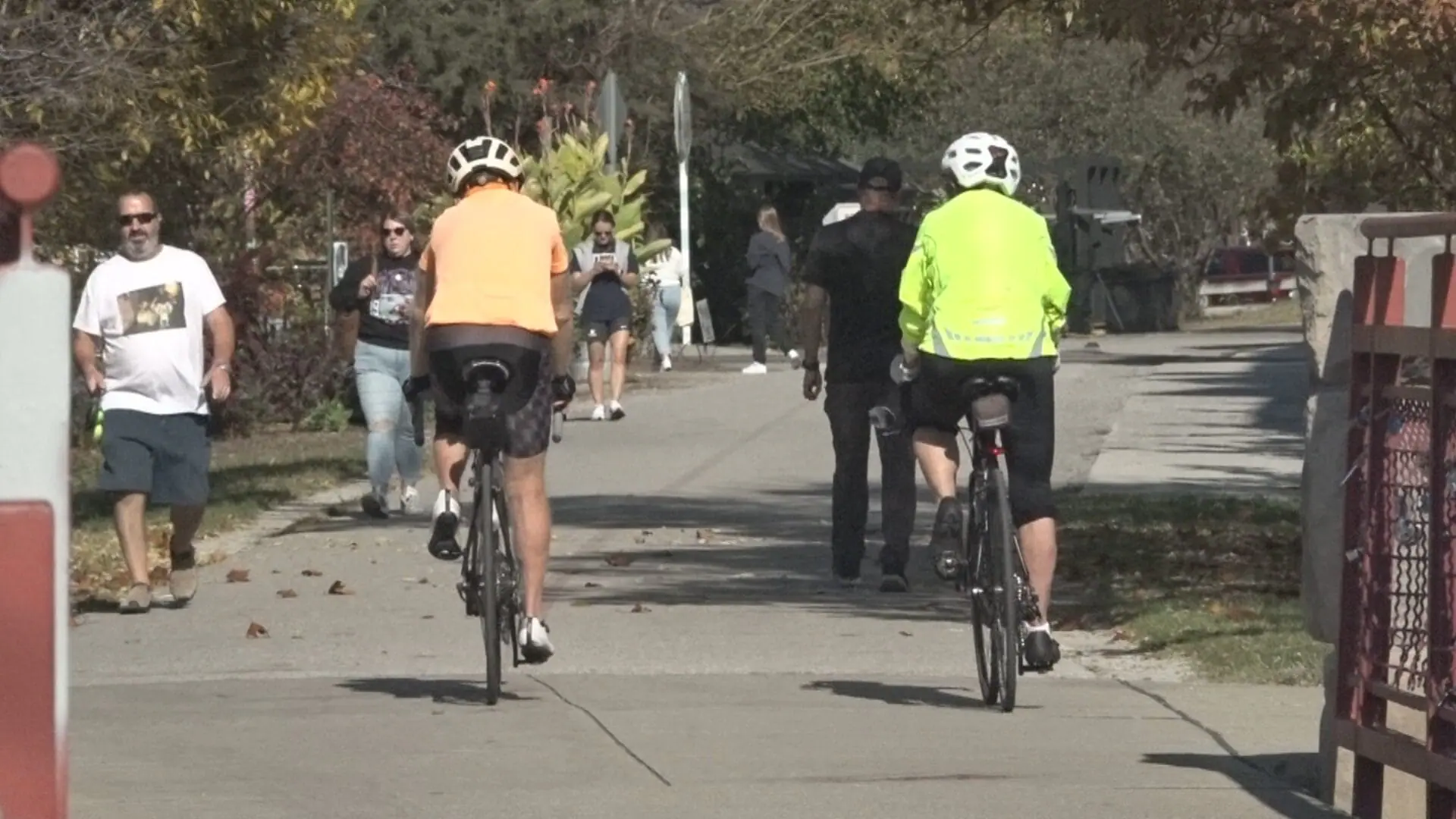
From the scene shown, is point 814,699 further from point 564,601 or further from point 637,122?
point 637,122

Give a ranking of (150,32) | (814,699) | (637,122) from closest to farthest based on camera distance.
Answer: (814,699)
(150,32)
(637,122)

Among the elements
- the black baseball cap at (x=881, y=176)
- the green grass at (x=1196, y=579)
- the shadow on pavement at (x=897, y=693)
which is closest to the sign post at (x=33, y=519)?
the shadow on pavement at (x=897, y=693)

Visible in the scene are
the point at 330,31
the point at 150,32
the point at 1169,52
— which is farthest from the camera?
the point at 330,31

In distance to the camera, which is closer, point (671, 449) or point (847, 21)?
point (671, 449)

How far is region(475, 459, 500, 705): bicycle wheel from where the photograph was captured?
867 cm

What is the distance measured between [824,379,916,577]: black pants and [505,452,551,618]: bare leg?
3200 millimetres

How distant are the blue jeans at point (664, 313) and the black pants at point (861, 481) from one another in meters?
16.2

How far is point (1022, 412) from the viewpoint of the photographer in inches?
351

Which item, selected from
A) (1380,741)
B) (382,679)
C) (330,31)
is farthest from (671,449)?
(1380,741)

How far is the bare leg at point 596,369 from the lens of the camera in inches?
864

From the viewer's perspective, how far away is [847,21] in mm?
38469

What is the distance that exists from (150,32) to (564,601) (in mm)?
3671

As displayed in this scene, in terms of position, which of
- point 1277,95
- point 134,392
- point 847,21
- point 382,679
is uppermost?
point 847,21

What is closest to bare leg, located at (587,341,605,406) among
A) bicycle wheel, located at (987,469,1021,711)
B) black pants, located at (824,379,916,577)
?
black pants, located at (824,379,916,577)
